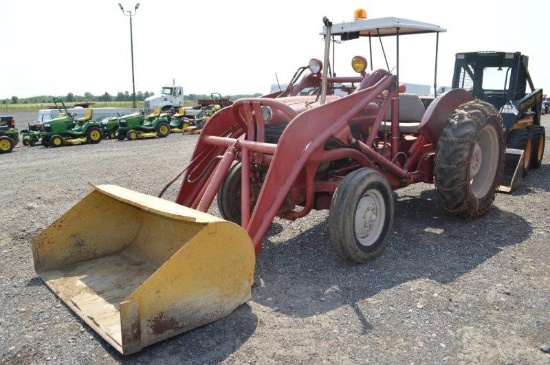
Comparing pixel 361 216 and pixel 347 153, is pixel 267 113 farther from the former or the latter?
pixel 361 216

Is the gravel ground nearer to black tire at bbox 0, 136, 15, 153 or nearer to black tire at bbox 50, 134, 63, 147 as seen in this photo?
black tire at bbox 0, 136, 15, 153

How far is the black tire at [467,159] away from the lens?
5.04 m

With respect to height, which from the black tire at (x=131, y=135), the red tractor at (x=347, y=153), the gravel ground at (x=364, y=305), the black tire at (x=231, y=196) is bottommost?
the gravel ground at (x=364, y=305)

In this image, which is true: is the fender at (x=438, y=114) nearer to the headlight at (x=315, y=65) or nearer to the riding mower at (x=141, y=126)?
the headlight at (x=315, y=65)

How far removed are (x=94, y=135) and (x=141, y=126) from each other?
1968mm

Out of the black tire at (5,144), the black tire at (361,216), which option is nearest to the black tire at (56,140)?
the black tire at (5,144)

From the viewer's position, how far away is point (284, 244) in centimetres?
502

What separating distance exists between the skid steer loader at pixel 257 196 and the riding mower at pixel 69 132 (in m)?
13.1

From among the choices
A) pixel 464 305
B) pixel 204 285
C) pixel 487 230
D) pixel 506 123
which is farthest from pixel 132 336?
pixel 506 123

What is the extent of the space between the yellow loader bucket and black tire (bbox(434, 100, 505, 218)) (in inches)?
107

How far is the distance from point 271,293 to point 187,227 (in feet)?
2.98

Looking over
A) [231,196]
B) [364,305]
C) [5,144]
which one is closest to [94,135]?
[5,144]

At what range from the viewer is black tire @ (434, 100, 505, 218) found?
199 inches

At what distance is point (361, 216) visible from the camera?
4285mm
